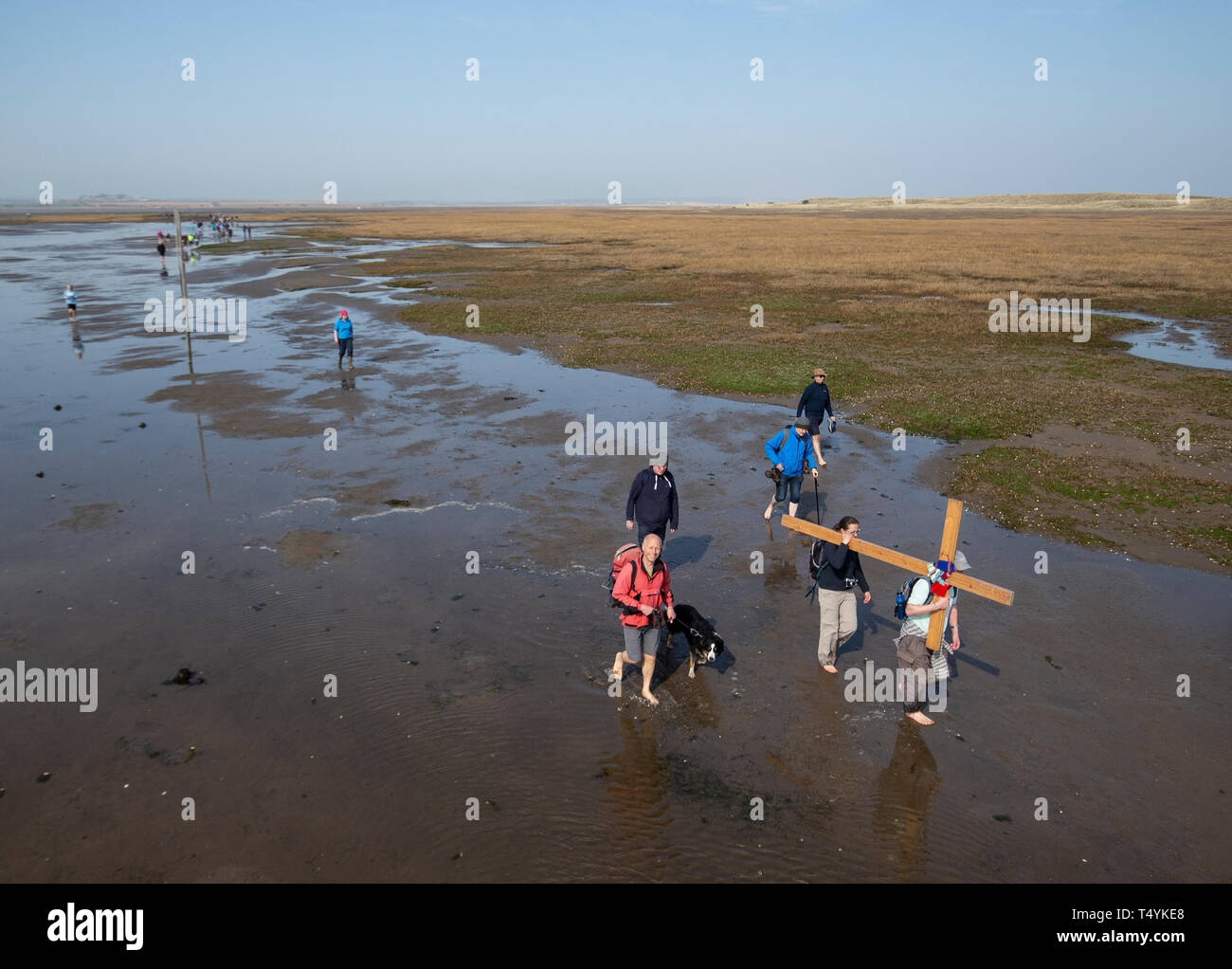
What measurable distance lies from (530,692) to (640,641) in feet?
4.86

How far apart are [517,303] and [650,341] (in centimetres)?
1234

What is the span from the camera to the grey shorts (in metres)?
8.66

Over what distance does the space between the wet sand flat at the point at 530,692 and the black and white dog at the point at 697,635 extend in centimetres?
31

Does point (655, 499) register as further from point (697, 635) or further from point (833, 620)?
point (833, 620)

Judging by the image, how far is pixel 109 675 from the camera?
30.3 ft

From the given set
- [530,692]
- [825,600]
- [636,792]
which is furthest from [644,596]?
[825,600]

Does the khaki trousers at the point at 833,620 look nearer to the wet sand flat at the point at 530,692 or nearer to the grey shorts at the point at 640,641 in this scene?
the wet sand flat at the point at 530,692

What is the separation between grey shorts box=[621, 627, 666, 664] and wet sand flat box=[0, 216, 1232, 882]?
63cm

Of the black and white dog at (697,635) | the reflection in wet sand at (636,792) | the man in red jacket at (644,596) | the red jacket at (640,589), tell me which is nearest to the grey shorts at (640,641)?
the man in red jacket at (644,596)

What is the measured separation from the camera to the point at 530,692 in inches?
357

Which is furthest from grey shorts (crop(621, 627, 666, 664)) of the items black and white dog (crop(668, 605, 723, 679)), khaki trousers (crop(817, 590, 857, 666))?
khaki trousers (crop(817, 590, 857, 666))

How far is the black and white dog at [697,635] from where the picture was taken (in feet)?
30.5

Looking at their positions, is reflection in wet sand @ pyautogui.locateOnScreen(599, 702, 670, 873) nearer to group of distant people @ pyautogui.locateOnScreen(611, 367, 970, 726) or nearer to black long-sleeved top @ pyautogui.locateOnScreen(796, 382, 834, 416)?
group of distant people @ pyautogui.locateOnScreen(611, 367, 970, 726)
